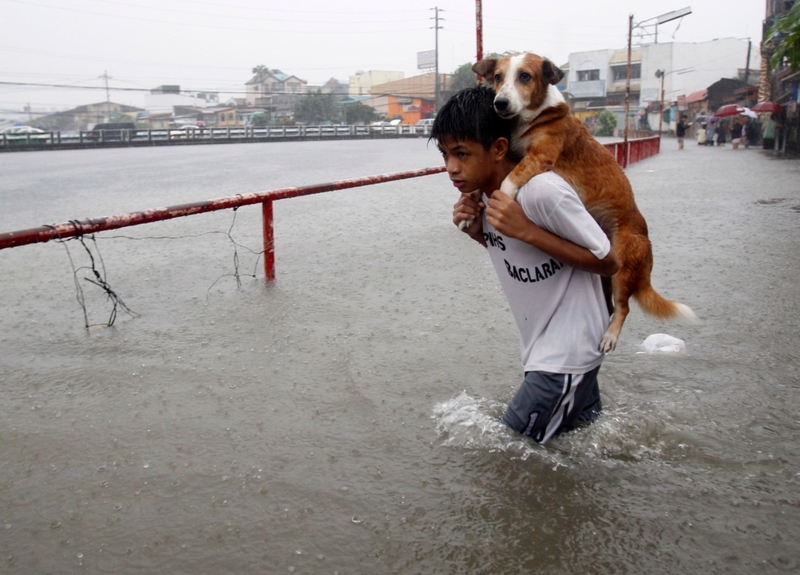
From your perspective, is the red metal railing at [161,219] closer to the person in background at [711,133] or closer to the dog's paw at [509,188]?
the dog's paw at [509,188]

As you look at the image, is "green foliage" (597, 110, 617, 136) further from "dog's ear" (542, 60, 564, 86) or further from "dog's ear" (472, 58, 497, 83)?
"dog's ear" (542, 60, 564, 86)

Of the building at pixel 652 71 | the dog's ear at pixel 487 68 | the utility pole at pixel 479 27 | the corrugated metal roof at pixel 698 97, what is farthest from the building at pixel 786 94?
the building at pixel 652 71

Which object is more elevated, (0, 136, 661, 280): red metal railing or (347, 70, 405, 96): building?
(347, 70, 405, 96): building

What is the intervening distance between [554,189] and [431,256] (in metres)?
4.90

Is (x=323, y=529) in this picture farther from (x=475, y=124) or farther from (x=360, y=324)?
(x=360, y=324)

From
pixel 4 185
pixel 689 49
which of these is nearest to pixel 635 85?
pixel 689 49

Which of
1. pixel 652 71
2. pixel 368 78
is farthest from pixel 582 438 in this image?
pixel 368 78

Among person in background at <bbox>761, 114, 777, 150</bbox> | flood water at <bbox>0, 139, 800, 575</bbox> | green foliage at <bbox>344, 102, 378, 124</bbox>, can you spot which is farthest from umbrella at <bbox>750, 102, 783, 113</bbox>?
green foliage at <bbox>344, 102, 378, 124</bbox>

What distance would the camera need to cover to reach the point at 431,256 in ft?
24.1

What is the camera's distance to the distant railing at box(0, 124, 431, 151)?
1741 inches

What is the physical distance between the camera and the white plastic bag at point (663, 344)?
14.2 feet

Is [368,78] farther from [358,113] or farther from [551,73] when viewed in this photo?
[551,73]

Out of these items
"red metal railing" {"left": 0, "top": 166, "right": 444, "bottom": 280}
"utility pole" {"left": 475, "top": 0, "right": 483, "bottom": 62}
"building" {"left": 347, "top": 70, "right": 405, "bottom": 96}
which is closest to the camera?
"red metal railing" {"left": 0, "top": 166, "right": 444, "bottom": 280}

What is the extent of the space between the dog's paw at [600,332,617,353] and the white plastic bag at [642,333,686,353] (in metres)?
1.45
